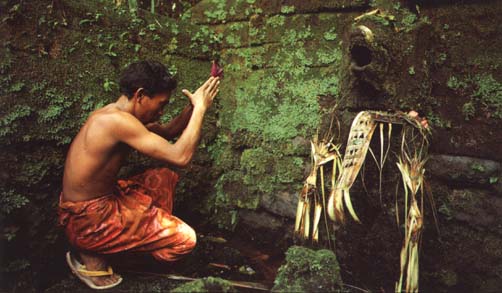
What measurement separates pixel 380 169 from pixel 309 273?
71 centimetres

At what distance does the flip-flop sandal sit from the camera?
7.09 ft

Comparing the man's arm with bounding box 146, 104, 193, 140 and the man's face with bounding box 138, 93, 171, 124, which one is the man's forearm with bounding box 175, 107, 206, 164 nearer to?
the man's face with bounding box 138, 93, 171, 124

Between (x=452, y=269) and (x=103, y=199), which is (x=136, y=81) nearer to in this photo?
(x=103, y=199)

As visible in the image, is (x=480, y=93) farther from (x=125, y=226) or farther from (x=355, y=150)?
(x=125, y=226)

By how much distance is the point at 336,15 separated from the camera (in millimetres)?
2570

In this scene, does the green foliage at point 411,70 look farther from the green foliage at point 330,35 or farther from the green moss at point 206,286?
the green moss at point 206,286

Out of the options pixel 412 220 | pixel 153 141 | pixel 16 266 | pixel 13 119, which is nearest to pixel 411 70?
pixel 412 220

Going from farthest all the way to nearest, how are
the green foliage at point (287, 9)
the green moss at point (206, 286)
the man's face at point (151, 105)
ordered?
the green foliage at point (287, 9) → the man's face at point (151, 105) → the green moss at point (206, 286)

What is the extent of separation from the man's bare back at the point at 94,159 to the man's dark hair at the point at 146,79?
153 mm

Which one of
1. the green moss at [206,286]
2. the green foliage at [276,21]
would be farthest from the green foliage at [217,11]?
the green moss at [206,286]

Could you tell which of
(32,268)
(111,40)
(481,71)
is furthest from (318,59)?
(32,268)

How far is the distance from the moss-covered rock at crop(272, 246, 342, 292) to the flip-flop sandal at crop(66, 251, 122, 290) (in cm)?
108

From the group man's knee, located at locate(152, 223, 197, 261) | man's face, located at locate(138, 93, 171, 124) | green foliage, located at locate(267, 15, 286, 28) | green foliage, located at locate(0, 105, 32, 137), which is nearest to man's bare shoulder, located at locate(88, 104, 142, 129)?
man's face, located at locate(138, 93, 171, 124)

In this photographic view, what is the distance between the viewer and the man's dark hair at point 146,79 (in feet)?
6.88
